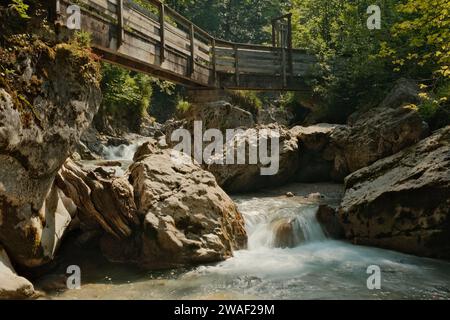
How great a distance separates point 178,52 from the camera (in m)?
12.4

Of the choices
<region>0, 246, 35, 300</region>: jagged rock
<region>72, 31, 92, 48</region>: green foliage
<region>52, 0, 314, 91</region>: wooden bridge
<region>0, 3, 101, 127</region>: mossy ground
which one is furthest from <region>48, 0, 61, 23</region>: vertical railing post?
<region>0, 246, 35, 300</region>: jagged rock

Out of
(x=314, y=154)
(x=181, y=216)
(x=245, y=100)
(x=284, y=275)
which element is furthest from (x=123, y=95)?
(x=284, y=275)

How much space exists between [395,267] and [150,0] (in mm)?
8772

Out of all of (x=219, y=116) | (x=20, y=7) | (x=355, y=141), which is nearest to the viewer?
(x=20, y=7)

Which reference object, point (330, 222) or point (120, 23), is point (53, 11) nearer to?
point (120, 23)

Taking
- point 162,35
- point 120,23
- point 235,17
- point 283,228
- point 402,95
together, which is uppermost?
point 235,17

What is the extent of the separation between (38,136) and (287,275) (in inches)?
185

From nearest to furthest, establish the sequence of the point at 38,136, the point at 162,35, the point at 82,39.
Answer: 1. the point at 38,136
2. the point at 82,39
3. the point at 162,35

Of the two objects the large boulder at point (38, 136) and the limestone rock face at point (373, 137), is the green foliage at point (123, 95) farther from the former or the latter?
the large boulder at point (38, 136)

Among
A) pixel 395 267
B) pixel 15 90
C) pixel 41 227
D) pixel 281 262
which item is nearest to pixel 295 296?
pixel 281 262

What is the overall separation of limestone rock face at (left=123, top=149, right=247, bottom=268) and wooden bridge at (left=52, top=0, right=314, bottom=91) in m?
3.08

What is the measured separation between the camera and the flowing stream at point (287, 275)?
599cm

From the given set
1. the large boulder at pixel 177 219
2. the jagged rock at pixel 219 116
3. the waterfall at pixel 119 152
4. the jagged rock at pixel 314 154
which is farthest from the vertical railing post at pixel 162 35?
the waterfall at pixel 119 152

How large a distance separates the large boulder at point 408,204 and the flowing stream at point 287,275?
1.05 ft
